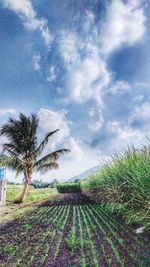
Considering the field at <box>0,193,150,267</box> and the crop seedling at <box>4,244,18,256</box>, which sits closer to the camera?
the field at <box>0,193,150,267</box>

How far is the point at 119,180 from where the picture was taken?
20.6ft

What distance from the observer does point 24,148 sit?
1505cm

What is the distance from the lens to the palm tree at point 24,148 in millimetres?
14734

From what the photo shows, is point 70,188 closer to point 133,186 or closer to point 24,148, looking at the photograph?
point 24,148

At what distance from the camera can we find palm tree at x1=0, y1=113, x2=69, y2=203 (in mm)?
14734

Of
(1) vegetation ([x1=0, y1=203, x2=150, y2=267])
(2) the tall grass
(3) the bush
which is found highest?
(3) the bush

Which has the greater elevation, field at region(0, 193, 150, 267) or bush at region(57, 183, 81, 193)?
bush at region(57, 183, 81, 193)

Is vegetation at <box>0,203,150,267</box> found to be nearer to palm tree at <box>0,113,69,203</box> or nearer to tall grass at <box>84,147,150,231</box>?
tall grass at <box>84,147,150,231</box>

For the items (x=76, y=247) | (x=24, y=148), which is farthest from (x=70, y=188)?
(x=76, y=247)

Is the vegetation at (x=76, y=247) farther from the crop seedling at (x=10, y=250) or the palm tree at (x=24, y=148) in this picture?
the palm tree at (x=24, y=148)

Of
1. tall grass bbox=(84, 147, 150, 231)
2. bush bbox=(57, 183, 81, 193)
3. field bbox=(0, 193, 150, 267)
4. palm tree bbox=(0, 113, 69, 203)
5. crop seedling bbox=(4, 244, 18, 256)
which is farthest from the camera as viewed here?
bush bbox=(57, 183, 81, 193)

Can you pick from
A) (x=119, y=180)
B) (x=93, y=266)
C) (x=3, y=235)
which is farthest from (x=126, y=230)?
(x=3, y=235)

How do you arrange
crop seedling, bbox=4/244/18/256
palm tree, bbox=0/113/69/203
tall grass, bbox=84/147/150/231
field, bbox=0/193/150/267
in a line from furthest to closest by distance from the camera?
1. palm tree, bbox=0/113/69/203
2. tall grass, bbox=84/147/150/231
3. crop seedling, bbox=4/244/18/256
4. field, bbox=0/193/150/267

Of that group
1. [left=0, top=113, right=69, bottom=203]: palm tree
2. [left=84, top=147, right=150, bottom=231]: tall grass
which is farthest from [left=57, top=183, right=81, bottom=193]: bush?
[left=84, top=147, right=150, bottom=231]: tall grass
